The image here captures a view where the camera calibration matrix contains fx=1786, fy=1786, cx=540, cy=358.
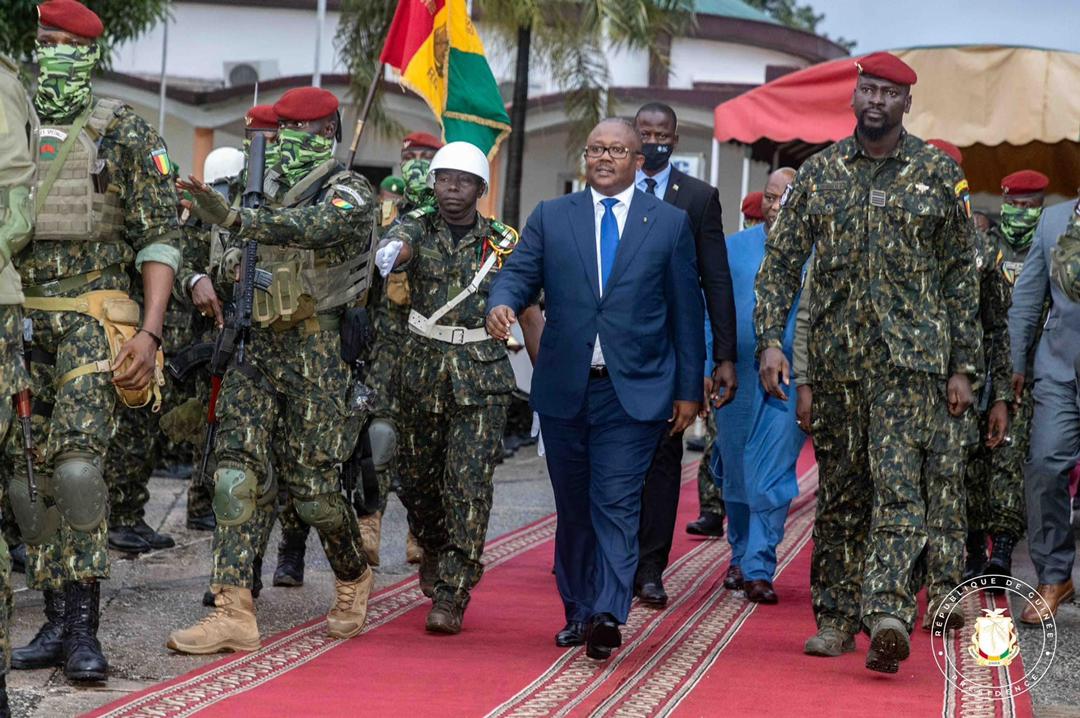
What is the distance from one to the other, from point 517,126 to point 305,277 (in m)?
16.1

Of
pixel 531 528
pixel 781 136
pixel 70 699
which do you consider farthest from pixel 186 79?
pixel 70 699

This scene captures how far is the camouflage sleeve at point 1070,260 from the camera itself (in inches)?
233

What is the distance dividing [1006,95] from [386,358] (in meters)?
6.79

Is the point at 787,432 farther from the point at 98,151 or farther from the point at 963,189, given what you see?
the point at 98,151

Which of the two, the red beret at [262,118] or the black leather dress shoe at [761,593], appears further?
the red beret at [262,118]

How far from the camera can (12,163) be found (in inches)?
205

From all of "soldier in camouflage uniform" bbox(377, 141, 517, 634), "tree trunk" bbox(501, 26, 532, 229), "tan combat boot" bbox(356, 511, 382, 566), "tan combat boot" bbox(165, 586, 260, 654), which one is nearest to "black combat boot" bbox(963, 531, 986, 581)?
"soldier in camouflage uniform" bbox(377, 141, 517, 634)

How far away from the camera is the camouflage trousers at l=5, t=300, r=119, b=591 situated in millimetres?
6406

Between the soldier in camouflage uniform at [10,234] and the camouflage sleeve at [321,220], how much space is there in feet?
5.16

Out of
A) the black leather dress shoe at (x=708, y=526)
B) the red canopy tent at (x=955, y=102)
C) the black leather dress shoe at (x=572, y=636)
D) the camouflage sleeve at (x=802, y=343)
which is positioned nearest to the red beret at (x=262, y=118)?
the camouflage sleeve at (x=802, y=343)

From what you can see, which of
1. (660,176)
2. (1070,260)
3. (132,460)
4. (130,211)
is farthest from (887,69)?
(132,460)

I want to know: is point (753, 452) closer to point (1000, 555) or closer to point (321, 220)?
point (1000, 555)

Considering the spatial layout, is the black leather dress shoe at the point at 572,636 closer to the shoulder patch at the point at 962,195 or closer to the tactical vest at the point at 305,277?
the tactical vest at the point at 305,277

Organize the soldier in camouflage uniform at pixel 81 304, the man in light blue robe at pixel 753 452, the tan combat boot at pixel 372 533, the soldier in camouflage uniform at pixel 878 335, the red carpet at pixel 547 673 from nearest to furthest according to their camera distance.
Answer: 1. the red carpet at pixel 547 673
2. the soldier in camouflage uniform at pixel 81 304
3. the soldier in camouflage uniform at pixel 878 335
4. the man in light blue robe at pixel 753 452
5. the tan combat boot at pixel 372 533
